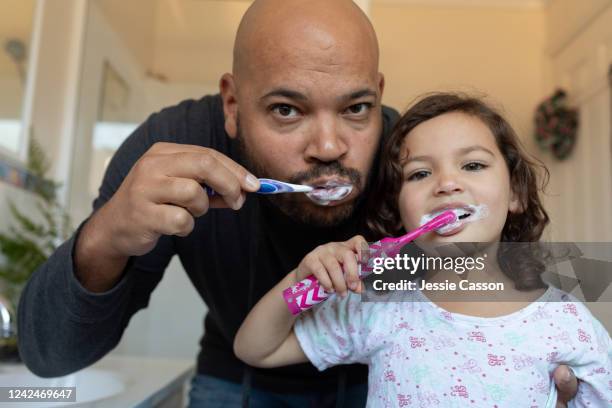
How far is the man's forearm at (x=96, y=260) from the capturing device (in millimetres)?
720

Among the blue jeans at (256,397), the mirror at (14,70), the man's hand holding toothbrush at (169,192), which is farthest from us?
the mirror at (14,70)

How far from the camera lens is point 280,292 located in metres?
0.73

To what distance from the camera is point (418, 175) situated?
30.4 inches

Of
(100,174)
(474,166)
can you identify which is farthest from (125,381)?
(100,174)

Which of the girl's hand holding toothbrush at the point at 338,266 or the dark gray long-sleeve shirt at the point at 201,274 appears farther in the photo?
the dark gray long-sleeve shirt at the point at 201,274

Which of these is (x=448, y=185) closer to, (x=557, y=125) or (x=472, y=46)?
(x=557, y=125)

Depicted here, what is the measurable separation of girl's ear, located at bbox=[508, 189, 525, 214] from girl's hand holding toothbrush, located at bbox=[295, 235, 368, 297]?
261mm

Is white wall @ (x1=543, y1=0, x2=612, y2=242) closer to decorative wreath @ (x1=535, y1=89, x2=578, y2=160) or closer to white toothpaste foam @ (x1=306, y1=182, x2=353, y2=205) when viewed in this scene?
decorative wreath @ (x1=535, y1=89, x2=578, y2=160)

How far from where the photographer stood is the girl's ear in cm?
80

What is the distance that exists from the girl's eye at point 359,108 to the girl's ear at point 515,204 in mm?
246

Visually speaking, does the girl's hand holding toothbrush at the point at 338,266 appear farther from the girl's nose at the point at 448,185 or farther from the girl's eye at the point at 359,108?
the girl's eye at the point at 359,108

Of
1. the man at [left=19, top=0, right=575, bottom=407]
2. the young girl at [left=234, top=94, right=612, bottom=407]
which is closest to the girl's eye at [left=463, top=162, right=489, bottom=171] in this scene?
the young girl at [left=234, top=94, right=612, bottom=407]

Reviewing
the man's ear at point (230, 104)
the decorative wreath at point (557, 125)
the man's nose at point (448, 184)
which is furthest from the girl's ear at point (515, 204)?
the decorative wreath at point (557, 125)

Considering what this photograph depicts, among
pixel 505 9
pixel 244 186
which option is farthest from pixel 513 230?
pixel 505 9
